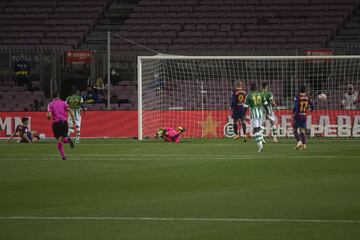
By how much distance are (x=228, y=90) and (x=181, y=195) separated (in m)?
23.4

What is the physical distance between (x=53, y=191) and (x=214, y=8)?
106 feet

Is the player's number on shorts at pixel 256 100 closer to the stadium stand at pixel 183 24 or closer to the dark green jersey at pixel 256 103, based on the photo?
the dark green jersey at pixel 256 103

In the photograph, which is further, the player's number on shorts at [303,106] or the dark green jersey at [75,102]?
the dark green jersey at [75,102]

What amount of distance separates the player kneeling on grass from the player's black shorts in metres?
9.03

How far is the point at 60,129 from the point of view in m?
25.0

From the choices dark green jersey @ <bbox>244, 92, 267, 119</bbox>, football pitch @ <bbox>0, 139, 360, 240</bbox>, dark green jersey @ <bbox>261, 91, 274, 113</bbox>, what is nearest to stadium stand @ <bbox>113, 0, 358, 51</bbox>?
dark green jersey @ <bbox>261, 91, 274, 113</bbox>

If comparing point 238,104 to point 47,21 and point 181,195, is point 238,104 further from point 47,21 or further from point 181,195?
point 181,195

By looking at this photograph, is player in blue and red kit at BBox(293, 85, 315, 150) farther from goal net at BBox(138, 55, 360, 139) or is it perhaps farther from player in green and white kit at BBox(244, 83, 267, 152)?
goal net at BBox(138, 55, 360, 139)

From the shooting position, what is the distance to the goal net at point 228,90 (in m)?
36.1

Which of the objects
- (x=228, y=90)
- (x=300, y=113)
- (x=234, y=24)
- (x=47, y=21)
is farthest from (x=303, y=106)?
(x=47, y=21)

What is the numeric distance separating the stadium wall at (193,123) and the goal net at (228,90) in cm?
4

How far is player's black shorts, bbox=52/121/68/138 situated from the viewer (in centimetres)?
2494

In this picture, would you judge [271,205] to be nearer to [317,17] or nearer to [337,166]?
[337,166]

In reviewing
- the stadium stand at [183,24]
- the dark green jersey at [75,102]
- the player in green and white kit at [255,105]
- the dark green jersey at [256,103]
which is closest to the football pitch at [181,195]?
the player in green and white kit at [255,105]
